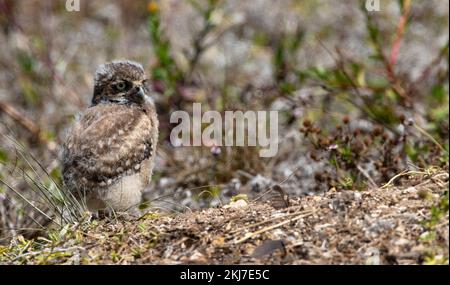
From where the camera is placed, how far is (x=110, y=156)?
593 cm

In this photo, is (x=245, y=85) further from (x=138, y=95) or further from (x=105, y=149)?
(x=105, y=149)

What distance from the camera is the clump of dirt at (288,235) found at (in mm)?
4188

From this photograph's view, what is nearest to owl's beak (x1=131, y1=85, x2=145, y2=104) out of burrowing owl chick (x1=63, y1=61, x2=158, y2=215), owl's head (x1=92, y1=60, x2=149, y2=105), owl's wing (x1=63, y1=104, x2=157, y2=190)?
owl's head (x1=92, y1=60, x2=149, y2=105)

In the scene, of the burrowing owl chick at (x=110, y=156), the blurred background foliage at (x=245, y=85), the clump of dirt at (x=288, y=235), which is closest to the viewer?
the clump of dirt at (x=288, y=235)

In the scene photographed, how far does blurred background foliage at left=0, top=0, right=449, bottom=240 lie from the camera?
679 centimetres

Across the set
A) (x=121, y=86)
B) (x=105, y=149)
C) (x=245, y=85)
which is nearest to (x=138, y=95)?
(x=121, y=86)

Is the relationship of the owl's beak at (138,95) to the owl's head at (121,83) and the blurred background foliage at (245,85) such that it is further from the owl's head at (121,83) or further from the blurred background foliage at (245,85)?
the blurred background foliage at (245,85)

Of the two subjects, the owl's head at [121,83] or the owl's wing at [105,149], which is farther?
the owl's head at [121,83]

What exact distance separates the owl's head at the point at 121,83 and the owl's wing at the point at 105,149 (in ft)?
1.11

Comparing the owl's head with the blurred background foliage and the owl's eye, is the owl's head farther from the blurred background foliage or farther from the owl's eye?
the blurred background foliage

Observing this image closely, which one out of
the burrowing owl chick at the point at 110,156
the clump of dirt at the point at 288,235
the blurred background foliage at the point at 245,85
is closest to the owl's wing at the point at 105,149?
the burrowing owl chick at the point at 110,156

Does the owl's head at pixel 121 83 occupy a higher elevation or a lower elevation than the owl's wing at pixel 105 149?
higher

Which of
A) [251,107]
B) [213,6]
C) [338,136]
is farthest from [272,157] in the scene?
[213,6]

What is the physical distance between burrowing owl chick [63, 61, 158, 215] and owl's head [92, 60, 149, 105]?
14 cm
